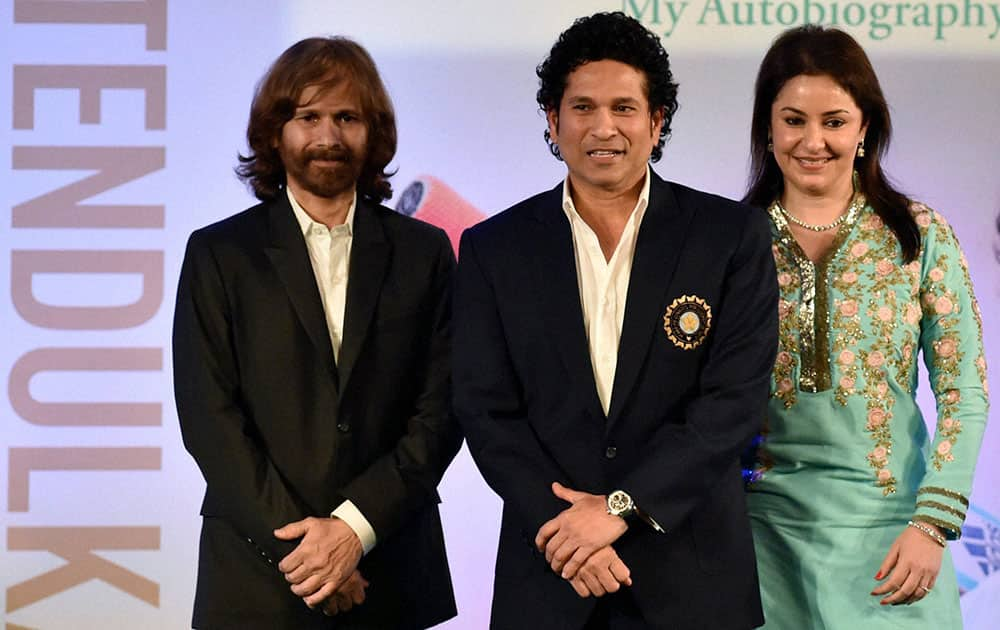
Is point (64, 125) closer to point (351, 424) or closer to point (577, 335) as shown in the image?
point (351, 424)

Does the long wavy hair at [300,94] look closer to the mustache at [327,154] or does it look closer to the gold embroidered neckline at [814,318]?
the mustache at [327,154]

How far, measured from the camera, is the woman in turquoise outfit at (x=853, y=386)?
260cm

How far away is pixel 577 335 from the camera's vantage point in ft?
7.66

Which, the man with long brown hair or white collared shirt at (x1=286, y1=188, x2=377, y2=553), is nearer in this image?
the man with long brown hair

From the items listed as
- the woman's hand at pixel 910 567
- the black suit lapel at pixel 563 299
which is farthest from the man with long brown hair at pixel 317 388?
the woman's hand at pixel 910 567

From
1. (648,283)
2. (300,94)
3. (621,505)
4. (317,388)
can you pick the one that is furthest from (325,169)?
(621,505)

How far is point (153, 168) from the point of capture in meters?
4.05

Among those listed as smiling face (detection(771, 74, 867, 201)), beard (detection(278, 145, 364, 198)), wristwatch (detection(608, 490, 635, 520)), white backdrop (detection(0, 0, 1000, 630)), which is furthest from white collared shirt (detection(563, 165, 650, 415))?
white backdrop (detection(0, 0, 1000, 630))

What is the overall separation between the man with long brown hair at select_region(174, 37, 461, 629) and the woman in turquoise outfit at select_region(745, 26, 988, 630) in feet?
2.21

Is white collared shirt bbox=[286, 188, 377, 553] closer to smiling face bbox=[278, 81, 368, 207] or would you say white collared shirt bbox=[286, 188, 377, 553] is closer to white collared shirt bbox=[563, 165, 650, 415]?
smiling face bbox=[278, 81, 368, 207]

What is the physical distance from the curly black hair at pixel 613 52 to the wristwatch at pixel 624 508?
2.42 feet

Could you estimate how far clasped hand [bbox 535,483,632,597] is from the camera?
220 centimetres

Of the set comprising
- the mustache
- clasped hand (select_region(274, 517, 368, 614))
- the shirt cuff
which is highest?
the mustache

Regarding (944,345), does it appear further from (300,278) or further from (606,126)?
(300,278)
